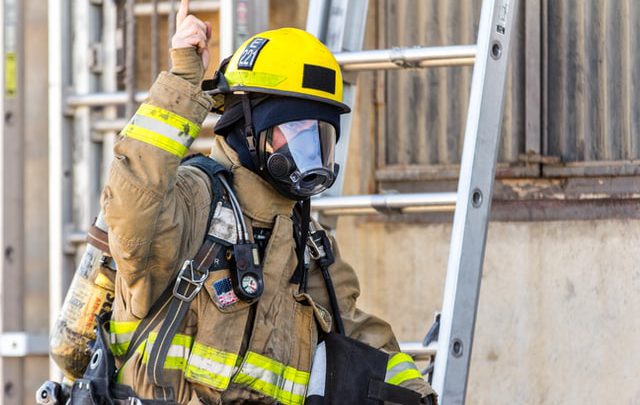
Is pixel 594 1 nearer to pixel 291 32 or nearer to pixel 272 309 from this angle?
pixel 291 32

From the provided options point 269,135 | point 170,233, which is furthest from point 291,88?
point 170,233

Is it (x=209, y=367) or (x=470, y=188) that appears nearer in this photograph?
(x=209, y=367)

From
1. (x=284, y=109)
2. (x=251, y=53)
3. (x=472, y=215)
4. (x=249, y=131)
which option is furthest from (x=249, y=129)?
(x=472, y=215)

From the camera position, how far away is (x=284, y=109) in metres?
3.92

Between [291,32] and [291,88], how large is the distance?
23 centimetres

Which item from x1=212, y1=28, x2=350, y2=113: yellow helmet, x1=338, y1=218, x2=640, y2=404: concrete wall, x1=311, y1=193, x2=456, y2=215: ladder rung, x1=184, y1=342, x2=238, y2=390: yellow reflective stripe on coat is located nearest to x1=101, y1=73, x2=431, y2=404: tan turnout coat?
x1=184, y1=342, x2=238, y2=390: yellow reflective stripe on coat

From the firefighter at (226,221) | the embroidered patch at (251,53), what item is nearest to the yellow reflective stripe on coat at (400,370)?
the firefighter at (226,221)

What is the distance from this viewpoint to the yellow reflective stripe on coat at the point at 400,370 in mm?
4145

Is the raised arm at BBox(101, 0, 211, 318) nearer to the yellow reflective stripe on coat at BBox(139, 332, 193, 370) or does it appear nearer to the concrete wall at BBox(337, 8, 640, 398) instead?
the yellow reflective stripe on coat at BBox(139, 332, 193, 370)

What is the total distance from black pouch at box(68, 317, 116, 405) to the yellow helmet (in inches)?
32.1

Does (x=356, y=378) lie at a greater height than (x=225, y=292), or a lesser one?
lesser

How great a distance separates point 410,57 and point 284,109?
2.87 feet

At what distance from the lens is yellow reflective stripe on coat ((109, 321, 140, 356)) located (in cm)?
384

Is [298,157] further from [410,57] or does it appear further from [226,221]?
[410,57]
